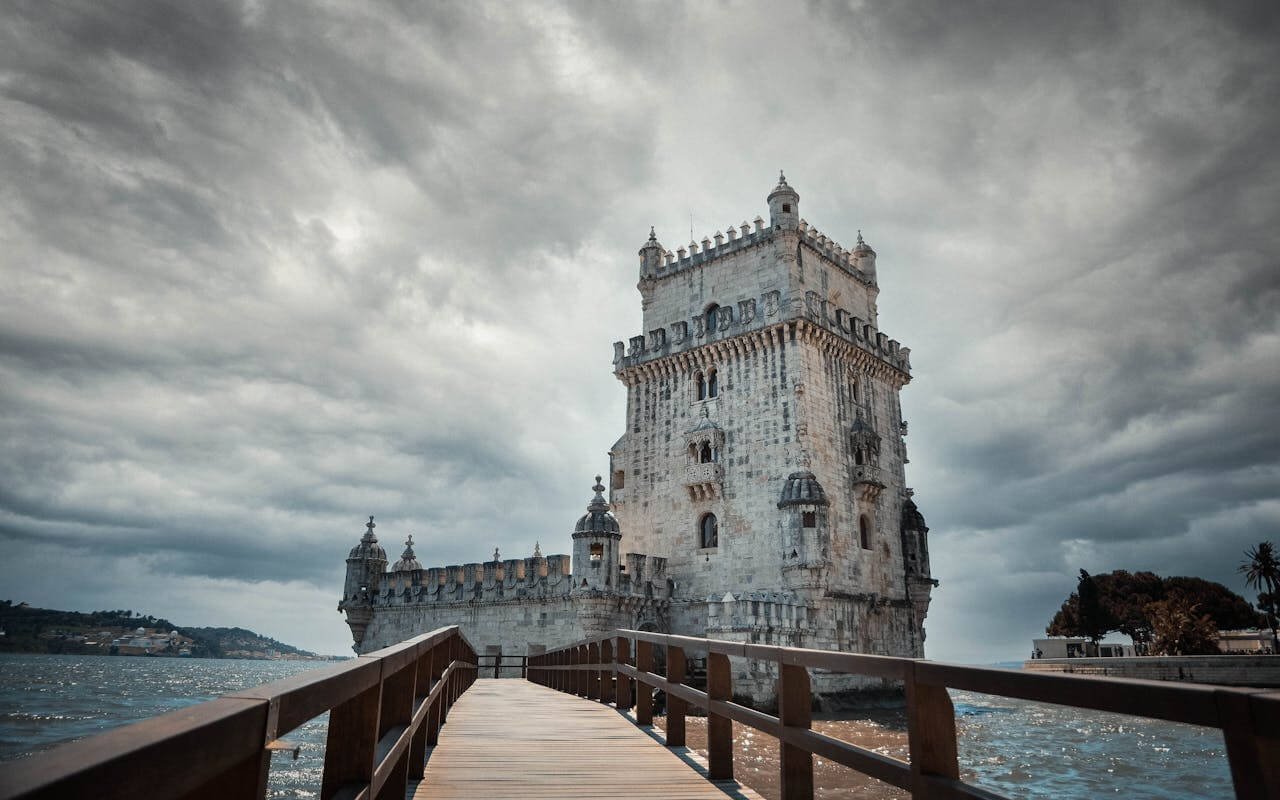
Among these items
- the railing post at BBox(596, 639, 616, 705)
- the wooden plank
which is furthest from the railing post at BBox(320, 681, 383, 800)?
the railing post at BBox(596, 639, 616, 705)

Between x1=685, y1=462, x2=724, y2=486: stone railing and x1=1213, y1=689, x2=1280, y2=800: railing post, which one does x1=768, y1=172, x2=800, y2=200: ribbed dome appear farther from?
x1=1213, y1=689, x2=1280, y2=800: railing post

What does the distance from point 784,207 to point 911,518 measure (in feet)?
48.9

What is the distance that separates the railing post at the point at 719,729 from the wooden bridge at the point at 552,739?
2cm

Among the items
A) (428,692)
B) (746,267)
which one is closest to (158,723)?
(428,692)

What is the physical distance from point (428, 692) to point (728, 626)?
18.6 m

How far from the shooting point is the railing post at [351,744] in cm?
356

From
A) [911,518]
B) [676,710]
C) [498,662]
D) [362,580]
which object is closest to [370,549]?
[362,580]

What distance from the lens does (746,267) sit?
33156 mm

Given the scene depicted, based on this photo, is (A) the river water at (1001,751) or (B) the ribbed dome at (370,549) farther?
(B) the ribbed dome at (370,549)

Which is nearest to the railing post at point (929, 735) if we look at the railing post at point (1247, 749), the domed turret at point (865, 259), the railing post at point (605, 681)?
the railing post at point (1247, 749)

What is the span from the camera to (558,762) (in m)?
7.11

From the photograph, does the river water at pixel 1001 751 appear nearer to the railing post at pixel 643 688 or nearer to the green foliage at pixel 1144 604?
the railing post at pixel 643 688

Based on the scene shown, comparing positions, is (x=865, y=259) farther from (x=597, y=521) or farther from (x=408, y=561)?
(x=408, y=561)

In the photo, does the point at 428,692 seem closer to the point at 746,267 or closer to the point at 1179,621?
the point at 746,267
